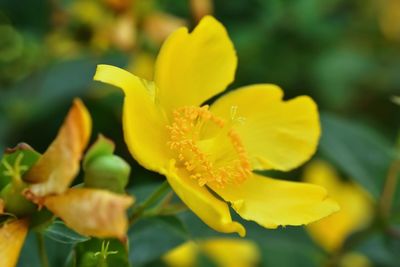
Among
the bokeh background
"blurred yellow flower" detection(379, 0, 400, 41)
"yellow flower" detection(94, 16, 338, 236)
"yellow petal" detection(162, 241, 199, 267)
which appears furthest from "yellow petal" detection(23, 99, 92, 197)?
"blurred yellow flower" detection(379, 0, 400, 41)

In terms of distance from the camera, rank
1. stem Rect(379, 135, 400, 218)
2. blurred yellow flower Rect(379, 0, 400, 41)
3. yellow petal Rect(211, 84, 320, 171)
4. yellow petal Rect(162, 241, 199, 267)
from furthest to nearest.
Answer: blurred yellow flower Rect(379, 0, 400, 41) → yellow petal Rect(162, 241, 199, 267) → stem Rect(379, 135, 400, 218) → yellow petal Rect(211, 84, 320, 171)

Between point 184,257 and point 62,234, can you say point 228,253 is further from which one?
point 62,234

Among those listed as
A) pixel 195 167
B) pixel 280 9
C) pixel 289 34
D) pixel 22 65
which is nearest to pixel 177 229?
pixel 195 167

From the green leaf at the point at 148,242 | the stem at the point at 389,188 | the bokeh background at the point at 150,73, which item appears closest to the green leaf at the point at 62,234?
the bokeh background at the point at 150,73

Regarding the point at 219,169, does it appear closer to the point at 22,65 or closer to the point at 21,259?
the point at 21,259

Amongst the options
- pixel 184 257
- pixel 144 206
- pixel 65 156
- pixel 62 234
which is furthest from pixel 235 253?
pixel 65 156

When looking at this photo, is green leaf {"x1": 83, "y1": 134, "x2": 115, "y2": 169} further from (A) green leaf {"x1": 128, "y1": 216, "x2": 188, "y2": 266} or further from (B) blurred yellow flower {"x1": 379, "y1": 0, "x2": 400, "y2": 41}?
(B) blurred yellow flower {"x1": 379, "y1": 0, "x2": 400, "y2": 41}

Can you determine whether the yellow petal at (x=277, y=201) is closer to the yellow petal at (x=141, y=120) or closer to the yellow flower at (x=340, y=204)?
the yellow petal at (x=141, y=120)
